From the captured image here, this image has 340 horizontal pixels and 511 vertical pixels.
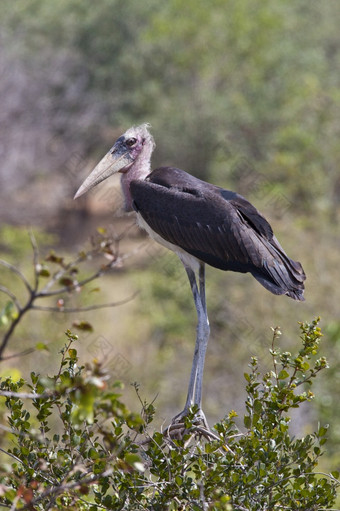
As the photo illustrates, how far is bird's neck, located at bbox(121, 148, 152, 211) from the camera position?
601cm

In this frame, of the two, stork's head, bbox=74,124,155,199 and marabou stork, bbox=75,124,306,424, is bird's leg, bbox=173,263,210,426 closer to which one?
marabou stork, bbox=75,124,306,424

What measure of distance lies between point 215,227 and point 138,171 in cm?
85

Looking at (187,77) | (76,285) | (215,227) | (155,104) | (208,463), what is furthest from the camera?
(187,77)

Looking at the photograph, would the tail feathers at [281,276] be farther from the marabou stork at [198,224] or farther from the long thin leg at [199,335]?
the long thin leg at [199,335]

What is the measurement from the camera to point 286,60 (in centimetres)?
2591

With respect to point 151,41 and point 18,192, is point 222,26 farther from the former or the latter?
point 18,192

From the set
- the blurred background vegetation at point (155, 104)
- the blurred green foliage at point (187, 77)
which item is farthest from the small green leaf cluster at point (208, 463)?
the blurred green foliage at point (187, 77)

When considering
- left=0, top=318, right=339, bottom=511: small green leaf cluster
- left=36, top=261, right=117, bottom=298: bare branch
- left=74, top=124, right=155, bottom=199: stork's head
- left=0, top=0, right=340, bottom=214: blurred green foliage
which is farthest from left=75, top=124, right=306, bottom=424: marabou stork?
left=0, top=0, right=340, bottom=214: blurred green foliage

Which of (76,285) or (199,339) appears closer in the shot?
(76,285)

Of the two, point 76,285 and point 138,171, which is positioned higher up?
point 138,171

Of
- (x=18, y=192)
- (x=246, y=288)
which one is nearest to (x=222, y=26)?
(x=18, y=192)

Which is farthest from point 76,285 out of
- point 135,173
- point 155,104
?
point 155,104

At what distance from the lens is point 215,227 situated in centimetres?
556

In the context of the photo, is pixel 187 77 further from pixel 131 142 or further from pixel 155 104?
pixel 131 142
